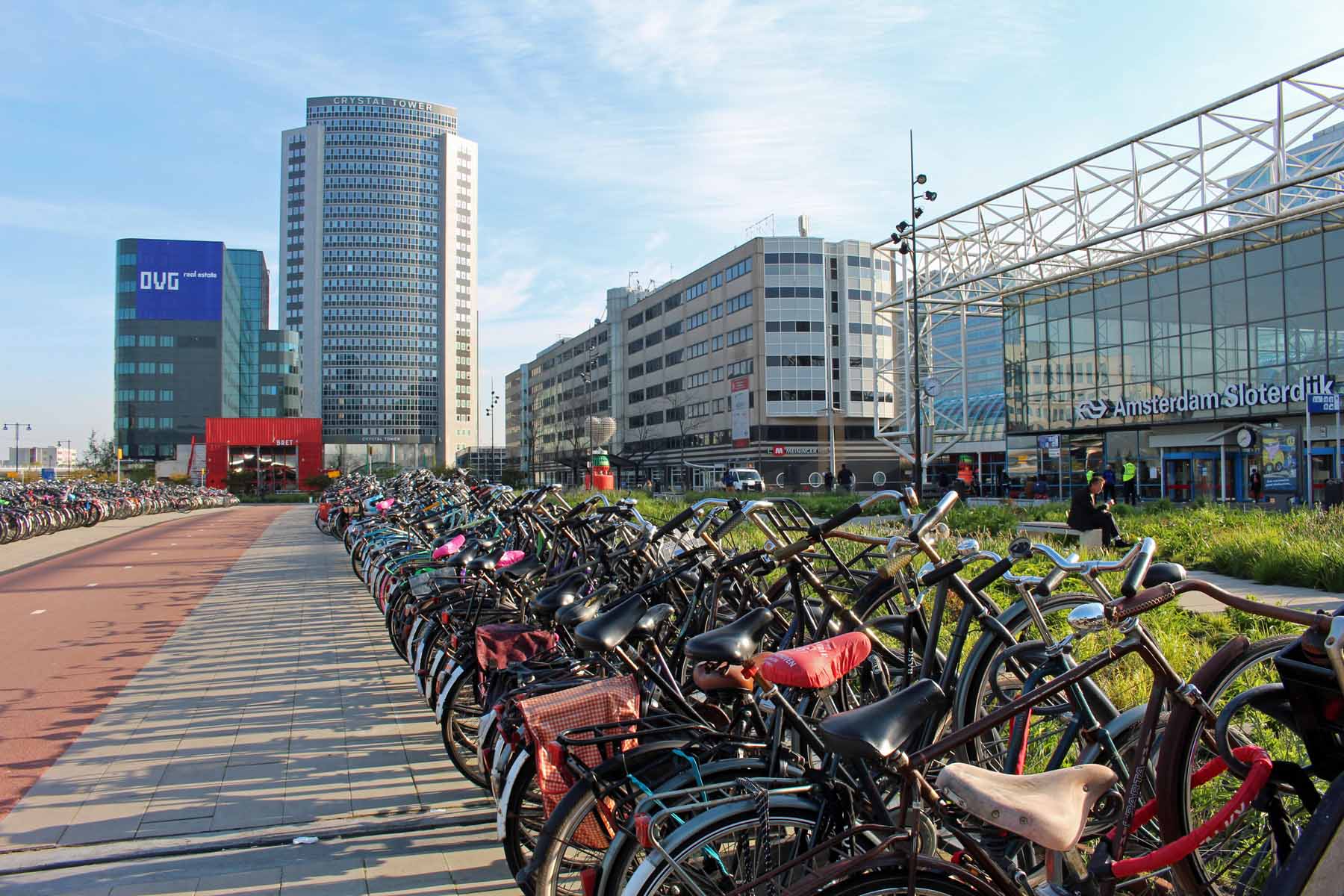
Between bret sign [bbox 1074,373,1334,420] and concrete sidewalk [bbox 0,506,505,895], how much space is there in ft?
98.7

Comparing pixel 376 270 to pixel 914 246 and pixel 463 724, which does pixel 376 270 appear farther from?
pixel 463 724

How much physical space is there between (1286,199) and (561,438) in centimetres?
8698

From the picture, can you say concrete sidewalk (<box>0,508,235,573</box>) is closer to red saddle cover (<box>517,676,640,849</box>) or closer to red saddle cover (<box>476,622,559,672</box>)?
red saddle cover (<box>476,622,559,672</box>)

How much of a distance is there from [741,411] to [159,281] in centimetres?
6837

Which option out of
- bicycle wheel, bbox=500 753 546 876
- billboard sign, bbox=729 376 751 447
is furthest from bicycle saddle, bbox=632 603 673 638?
billboard sign, bbox=729 376 751 447

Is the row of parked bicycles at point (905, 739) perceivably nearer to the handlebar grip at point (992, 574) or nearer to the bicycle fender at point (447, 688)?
the handlebar grip at point (992, 574)

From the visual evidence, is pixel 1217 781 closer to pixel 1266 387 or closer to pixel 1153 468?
pixel 1266 387

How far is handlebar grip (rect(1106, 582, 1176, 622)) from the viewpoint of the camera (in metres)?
2.14

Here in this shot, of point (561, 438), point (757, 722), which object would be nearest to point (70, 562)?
point (757, 722)

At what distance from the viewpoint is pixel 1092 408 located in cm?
3578

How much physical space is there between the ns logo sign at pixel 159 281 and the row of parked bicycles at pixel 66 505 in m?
63.2

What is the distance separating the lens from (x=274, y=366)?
124312 millimetres

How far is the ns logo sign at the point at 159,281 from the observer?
89.1 metres

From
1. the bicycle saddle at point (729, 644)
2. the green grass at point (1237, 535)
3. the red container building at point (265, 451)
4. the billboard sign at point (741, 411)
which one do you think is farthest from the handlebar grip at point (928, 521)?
the red container building at point (265, 451)
